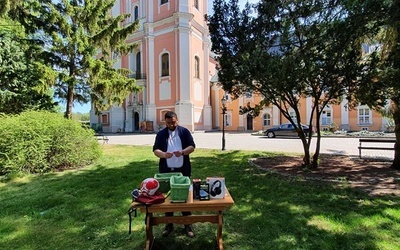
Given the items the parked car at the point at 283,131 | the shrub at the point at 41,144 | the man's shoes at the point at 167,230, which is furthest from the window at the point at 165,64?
the man's shoes at the point at 167,230

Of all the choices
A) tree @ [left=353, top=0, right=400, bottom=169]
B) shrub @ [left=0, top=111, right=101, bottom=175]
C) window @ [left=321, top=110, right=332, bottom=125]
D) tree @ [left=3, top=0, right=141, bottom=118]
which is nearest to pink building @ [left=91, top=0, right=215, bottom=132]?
window @ [left=321, top=110, right=332, bottom=125]

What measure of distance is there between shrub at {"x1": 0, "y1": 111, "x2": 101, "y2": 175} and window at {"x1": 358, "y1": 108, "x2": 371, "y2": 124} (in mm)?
30342

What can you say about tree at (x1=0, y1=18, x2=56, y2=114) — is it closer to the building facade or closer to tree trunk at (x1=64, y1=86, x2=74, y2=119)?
tree trunk at (x1=64, y1=86, x2=74, y2=119)

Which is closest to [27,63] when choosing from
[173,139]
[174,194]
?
[173,139]

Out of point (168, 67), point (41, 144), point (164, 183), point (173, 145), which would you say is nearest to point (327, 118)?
point (168, 67)

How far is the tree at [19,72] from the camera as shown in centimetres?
1234

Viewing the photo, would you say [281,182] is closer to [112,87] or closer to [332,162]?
[332,162]

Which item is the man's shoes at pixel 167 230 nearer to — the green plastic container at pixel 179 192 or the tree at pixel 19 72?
the green plastic container at pixel 179 192

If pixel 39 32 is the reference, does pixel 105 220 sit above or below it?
below

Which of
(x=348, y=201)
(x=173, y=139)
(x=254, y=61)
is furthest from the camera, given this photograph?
(x=254, y=61)

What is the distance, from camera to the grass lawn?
348cm

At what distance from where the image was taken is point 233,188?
19.9 ft

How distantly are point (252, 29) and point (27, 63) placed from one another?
37.4ft

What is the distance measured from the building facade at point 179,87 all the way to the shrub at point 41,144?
905 inches
